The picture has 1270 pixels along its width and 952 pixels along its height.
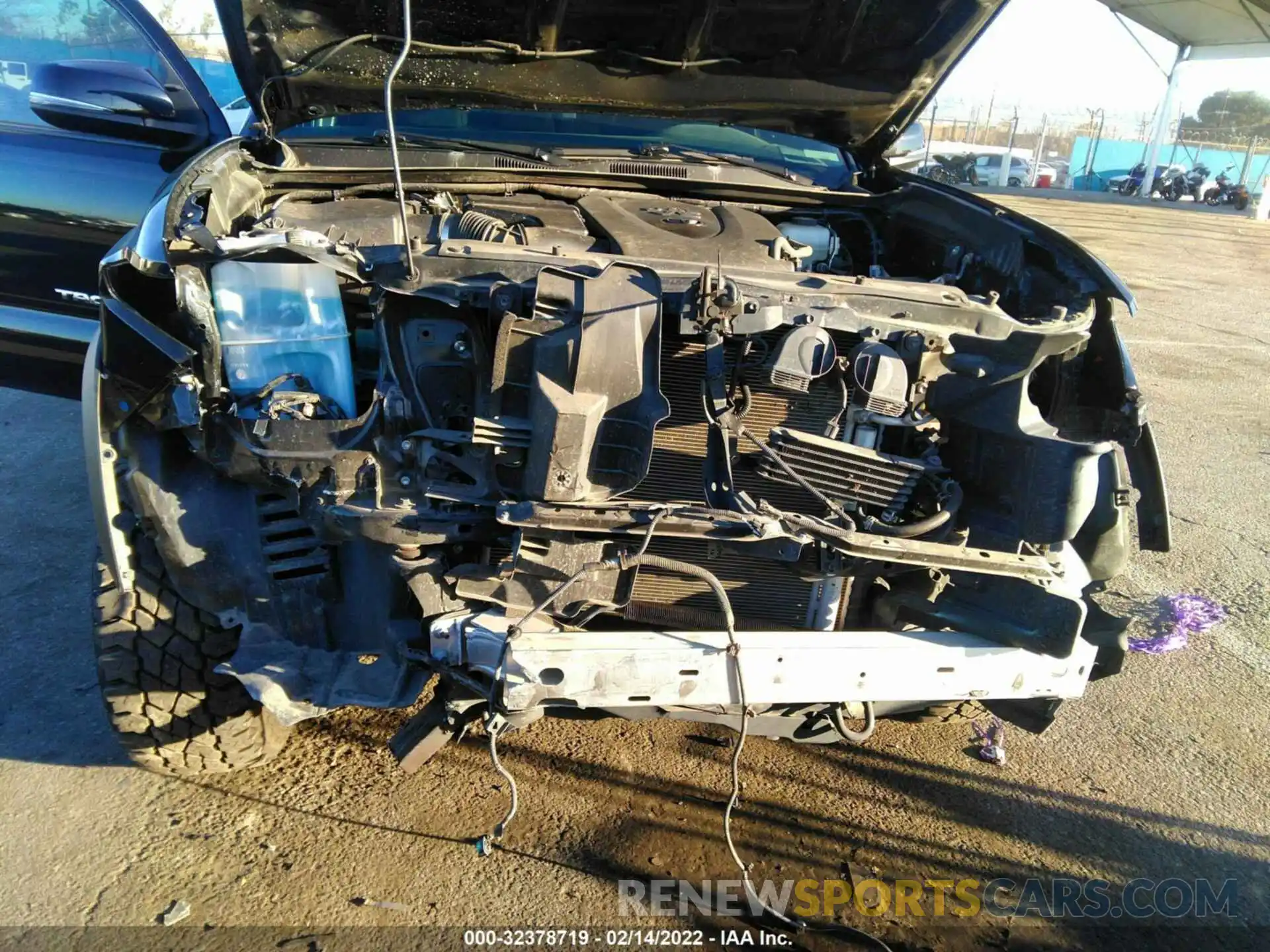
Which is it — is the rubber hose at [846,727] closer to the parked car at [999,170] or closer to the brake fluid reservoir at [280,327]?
A: the brake fluid reservoir at [280,327]

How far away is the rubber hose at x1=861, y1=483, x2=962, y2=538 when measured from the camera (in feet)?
7.10

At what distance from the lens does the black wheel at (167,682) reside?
2.30 metres

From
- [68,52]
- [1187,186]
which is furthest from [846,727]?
[1187,186]

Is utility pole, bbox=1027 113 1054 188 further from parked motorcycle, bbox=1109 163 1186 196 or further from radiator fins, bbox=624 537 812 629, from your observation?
radiator fins, bbox=624 537 812 629

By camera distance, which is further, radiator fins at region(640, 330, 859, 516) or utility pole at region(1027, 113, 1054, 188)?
utility pole at region(1027, 113, 1054, 188)

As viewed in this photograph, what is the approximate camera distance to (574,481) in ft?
6.50

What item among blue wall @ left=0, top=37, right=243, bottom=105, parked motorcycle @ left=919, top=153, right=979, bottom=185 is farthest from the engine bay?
parked motorcycle @ left=919, top=153, right=979, bottom=185

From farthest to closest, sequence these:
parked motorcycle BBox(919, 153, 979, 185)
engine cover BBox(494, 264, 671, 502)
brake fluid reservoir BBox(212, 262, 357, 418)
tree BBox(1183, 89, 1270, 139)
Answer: tree BBox(1183, 89, 1270, 139) < parked motorcycle BBox(919, 153, 979, 185) < brake fluid reservoir BBox(212, 262, 357, 418) < engine cover BBox(494, 264, 671, 502)

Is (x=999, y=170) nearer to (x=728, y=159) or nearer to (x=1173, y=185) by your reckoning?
(x=1173, y=185)

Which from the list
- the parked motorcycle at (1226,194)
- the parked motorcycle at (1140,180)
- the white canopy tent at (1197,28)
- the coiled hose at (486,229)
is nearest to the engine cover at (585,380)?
the coiled hose at (486,229)

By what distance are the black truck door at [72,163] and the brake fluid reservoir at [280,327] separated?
1.79m

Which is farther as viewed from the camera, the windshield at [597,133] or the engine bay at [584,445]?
the windshield at [597,133]

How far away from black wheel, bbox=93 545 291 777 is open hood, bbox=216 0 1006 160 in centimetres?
192

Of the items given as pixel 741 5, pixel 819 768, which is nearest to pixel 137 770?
pixel 819 768
